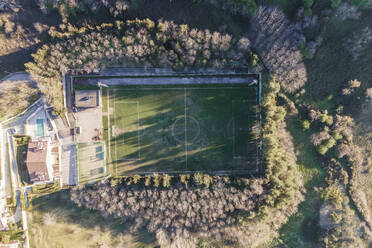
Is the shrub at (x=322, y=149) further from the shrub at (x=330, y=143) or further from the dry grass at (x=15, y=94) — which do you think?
the dry grass at (x=15, y=94)

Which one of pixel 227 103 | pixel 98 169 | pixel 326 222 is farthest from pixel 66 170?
pixel 326 222

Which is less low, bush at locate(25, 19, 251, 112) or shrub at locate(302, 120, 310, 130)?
bush at locate(25, 19, 251, 112)

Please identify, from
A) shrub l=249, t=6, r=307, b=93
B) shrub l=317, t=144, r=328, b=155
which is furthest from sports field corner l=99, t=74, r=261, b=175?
shrub l=317, t=144, r=328, b=155

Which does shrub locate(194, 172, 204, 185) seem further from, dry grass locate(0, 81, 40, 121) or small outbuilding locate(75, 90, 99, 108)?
dry grass locate(0, 81, 40, 121)

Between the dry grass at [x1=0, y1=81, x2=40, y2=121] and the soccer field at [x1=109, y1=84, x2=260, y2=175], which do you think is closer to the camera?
the dry grass at [x1=0, y1=81, x2=40, y2=121]

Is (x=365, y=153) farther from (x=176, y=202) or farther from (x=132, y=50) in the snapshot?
(x=132, y=50)

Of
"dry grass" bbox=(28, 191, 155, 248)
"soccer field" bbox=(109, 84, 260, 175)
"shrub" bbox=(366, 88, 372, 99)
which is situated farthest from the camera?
"dry grass" bbox=(28, 191, 155, 248)

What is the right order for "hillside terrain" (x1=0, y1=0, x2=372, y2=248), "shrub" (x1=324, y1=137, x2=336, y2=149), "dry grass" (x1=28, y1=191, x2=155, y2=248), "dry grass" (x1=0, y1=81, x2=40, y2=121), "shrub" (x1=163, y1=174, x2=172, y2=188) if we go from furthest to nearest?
"dry grass" (x1=28, y1=191, x2=155, y2=248)
"dry grass" (x1=0, y1=81, x2=40, y2=121)
"shrub" (x1=163, y1=174, x2=172, y2=188)
"shrub" (x1=324, y1=137, x2=336, y2=149)
"hillside terrain" (x1=0, y1=0, x2=372, y2=248)
